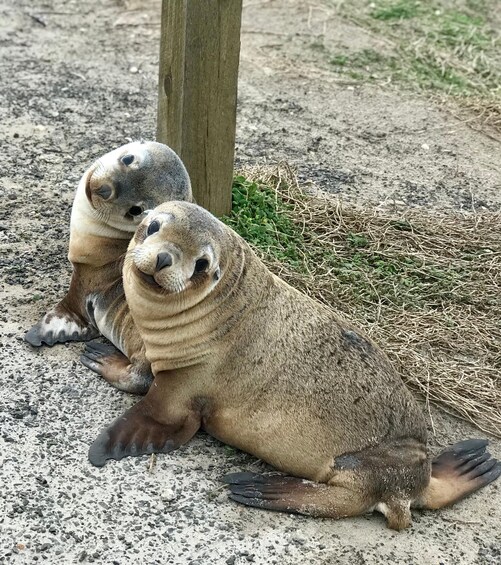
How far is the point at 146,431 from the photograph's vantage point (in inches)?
171

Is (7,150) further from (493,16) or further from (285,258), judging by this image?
(493,16)

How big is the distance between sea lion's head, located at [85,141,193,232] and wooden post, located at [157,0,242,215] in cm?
79

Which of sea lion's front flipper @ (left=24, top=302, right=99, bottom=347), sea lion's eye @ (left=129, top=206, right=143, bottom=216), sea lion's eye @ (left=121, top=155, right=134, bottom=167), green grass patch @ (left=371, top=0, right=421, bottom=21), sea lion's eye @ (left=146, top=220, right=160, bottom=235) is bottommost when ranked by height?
green grass patch @ (left=371, top=0, right=421, bottom=21)

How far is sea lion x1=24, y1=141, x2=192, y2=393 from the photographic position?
4.84 m

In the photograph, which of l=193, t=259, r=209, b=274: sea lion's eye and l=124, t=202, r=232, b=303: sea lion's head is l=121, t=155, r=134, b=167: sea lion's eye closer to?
l=124, t=202, r=232, b=303: sea lion's head

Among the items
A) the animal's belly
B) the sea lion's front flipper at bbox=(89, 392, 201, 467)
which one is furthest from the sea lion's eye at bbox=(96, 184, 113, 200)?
the animal's belly

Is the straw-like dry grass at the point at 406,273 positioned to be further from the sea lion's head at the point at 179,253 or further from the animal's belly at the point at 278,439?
the sea lion's head at the point at 179,253

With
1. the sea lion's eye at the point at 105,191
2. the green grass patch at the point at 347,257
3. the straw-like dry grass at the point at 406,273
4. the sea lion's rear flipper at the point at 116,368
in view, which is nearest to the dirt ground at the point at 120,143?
the sea lion's rear flipper at the point at 116,368

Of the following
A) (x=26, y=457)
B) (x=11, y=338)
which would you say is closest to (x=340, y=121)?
(x=11, y=338)

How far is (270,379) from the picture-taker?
14.1 feet

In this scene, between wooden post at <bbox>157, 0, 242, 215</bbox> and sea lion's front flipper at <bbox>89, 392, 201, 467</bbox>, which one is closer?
sea lion's front flipper at <bbox>89, 392, 201, 467</bbox>

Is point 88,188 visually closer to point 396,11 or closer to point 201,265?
point 201,265

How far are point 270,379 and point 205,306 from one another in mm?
463

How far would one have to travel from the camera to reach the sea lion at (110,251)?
484 cm
